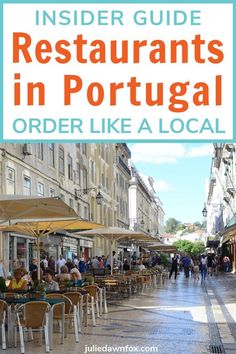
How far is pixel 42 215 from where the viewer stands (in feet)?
45.0

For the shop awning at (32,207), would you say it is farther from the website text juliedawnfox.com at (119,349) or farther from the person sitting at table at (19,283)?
the website text juliedawnfox.com at (119,349)

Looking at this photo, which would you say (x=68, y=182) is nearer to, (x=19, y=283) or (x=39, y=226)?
(x=39, y=226)

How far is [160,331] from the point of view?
12.8m

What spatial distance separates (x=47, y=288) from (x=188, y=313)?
439 cm

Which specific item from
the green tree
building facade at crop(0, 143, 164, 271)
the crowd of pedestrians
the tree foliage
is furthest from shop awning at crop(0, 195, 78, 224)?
the green tree

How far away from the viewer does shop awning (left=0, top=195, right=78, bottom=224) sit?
11703 millimetres

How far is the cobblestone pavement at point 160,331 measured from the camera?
10727 millimetres

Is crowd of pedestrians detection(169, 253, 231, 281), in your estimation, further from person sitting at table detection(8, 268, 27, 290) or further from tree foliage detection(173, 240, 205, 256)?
tree foliage detection(173, 240, 205, 256)

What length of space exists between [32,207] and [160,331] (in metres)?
3.60

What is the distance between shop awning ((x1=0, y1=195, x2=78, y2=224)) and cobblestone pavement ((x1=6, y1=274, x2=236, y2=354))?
2.48 m

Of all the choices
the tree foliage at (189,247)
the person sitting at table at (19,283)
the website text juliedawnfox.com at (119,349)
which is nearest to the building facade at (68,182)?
the person sitting at table at (19,283)

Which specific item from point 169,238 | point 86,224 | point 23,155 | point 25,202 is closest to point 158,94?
point 25,202

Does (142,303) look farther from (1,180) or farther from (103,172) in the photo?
(103,172)

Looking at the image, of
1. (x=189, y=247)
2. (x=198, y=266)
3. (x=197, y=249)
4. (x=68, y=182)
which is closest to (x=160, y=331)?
(x=68, y=182)
